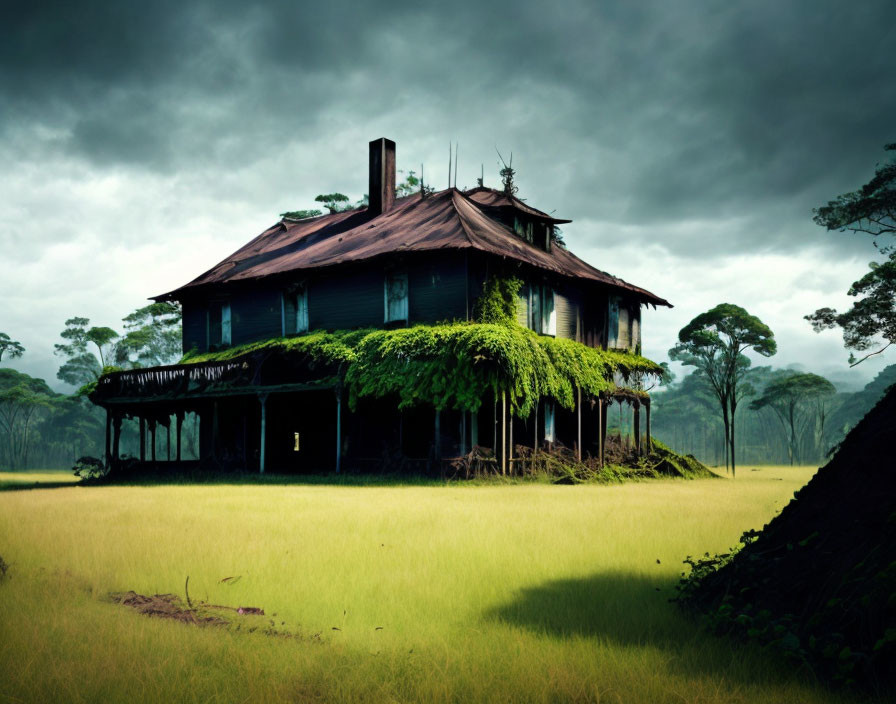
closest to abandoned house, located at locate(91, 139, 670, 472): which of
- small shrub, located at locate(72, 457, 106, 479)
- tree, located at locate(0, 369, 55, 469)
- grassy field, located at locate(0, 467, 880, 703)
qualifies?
small shrub, located at locate(72, 457, 106, 479)

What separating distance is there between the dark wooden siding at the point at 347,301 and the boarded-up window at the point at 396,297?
0.33 m

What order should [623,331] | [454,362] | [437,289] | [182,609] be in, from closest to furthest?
[182,609], [454,362], [437,289], [623,331]

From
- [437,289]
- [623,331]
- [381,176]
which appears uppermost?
[381,176]

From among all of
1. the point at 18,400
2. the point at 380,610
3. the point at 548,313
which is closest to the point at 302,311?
the point at 548,313

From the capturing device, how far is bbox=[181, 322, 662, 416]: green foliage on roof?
71.1 feet

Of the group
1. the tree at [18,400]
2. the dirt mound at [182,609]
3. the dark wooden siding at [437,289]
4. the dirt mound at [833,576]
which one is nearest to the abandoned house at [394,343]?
the dark wooden siding at [437,289]

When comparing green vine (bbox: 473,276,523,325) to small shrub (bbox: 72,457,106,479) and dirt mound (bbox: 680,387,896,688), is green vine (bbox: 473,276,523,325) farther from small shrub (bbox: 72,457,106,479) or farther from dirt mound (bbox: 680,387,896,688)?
dirt mound (bbox: 680,387,896,688)

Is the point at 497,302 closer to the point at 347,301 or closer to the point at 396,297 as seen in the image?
the point at 396,297

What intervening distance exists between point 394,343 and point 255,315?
10201 millimetres

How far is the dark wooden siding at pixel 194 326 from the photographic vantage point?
34.1 metres

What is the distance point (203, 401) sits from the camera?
29.6m

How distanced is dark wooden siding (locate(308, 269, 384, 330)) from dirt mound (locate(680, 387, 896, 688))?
2109cm

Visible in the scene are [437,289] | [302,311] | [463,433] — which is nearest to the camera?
[463,433]

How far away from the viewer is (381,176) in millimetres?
32500
